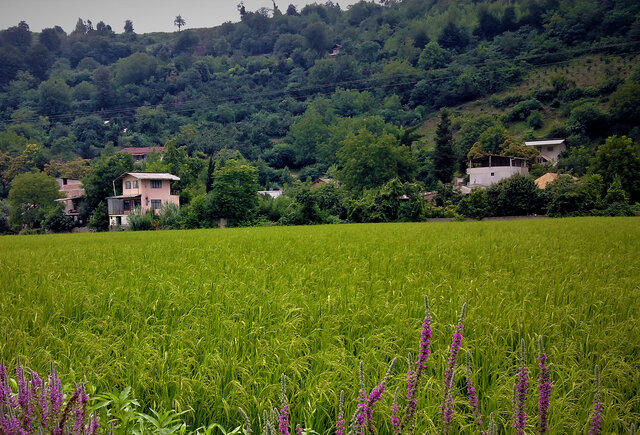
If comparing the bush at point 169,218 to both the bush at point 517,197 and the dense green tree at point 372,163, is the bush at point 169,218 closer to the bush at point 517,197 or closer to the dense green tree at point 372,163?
the dense green tree at point 372,163

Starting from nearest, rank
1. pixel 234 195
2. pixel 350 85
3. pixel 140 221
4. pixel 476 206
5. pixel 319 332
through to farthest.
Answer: pixel 319 332, pixel 476 206, pixel 140 221, pixel 234 195, pixel 350 85

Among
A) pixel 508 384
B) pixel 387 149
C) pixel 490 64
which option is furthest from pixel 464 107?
pixel 508 384

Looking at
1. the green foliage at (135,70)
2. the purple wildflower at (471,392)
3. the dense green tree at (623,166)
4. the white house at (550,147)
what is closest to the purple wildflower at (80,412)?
the purple wildflower at (471,392)

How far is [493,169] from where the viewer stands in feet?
150

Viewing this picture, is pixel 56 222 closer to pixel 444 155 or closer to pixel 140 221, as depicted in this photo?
pixel 140 221

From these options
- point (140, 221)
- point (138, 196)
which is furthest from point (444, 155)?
point (138, 196)

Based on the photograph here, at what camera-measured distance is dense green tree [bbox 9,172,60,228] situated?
4288 centimetres

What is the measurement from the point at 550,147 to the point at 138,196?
5298cm

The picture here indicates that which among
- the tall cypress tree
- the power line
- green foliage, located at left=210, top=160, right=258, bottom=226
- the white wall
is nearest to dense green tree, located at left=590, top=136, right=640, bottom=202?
the white wall

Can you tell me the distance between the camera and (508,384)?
8.98 ft

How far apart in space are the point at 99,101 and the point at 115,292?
10639 centimetres

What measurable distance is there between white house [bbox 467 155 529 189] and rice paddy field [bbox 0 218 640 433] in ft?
134

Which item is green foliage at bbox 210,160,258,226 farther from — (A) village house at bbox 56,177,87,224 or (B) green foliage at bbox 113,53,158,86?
(B) green foliage at bbox 113,53,158,86

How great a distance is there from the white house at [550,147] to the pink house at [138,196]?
45862 mm
